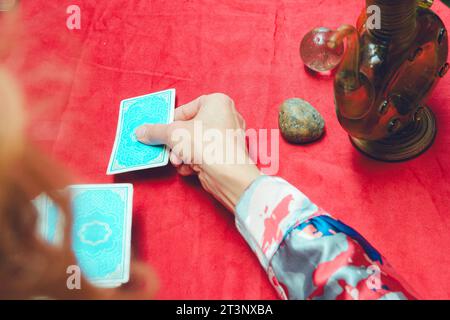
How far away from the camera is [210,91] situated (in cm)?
126

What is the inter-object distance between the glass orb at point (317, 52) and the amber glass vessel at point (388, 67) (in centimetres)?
19

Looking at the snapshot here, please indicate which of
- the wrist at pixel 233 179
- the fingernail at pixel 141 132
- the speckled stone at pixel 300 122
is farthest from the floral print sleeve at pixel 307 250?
the fingernail at pixel 141 132

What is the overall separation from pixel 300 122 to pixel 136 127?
1.47 feet

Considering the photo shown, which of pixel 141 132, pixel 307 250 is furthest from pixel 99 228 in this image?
pixel 307 250

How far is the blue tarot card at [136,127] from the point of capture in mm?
1104

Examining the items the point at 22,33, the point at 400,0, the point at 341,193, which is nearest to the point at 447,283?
the point at 341,193

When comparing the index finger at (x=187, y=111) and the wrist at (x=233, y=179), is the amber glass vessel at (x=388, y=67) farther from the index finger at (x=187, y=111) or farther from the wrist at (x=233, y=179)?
the index finger at (x=187, y=111)

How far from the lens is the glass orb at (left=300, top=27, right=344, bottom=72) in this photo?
1167mm

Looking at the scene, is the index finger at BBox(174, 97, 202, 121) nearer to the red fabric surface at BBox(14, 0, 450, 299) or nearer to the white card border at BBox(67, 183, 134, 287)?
the red fabric surface at BBox(14, 0, 450, 299)

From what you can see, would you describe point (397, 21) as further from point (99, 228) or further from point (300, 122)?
point (99, 228)

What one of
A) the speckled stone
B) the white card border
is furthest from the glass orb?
the white card border

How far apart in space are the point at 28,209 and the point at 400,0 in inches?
27.4

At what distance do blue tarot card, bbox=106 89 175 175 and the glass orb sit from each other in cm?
39
